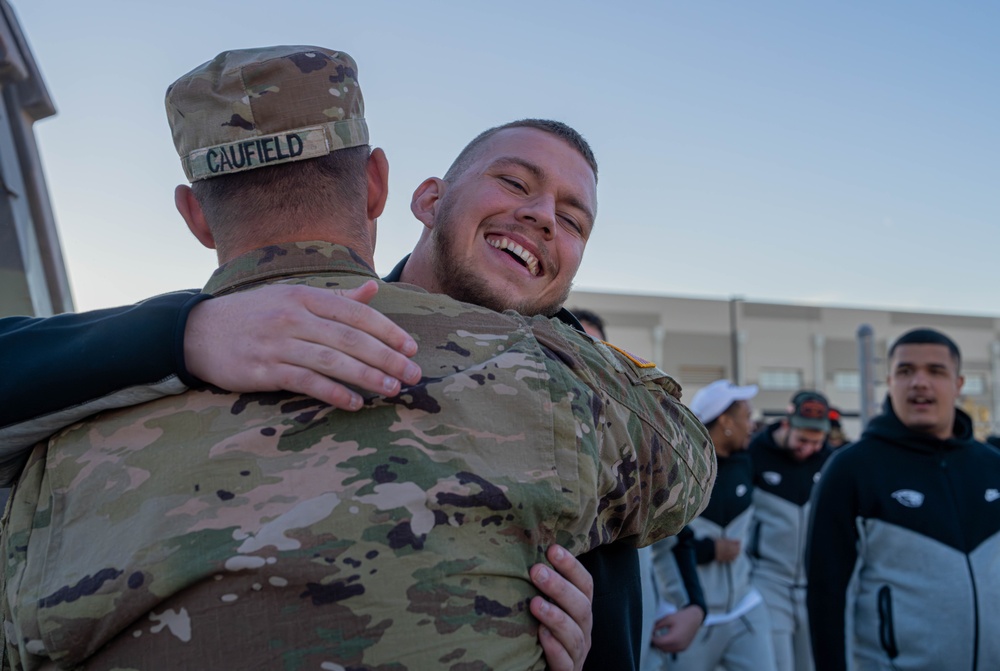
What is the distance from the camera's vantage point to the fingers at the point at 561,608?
1.37 m

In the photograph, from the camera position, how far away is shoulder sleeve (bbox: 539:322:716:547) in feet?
4.99

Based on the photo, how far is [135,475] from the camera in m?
1.28

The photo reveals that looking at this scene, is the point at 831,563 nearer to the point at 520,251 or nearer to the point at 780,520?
the point at 780,520

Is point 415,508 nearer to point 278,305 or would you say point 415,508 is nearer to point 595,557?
point 278,305

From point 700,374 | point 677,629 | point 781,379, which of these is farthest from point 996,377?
point 677,629

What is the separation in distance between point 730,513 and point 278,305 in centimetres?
522

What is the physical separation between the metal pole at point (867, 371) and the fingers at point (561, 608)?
746 cm

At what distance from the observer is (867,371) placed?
841cm

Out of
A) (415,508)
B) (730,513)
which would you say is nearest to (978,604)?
(730,513)

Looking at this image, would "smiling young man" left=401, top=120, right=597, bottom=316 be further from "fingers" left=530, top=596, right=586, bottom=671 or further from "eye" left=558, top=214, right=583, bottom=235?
"fingers" left=530, top=596, right=586, bottom=671

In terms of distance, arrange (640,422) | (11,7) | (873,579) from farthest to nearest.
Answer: (873,579)
(11,7)
(640,422)

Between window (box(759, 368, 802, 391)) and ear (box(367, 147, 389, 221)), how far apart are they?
2582 centimetres

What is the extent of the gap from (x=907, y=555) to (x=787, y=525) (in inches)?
107

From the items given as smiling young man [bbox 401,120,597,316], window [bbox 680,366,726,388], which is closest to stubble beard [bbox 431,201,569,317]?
smiling young man [bbox 401,120,597,316]
